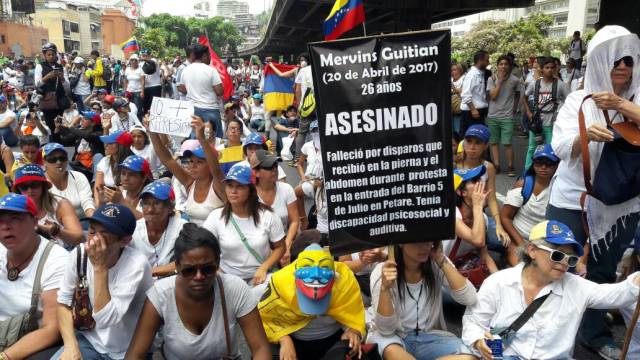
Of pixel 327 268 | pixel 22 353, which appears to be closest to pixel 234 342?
pixel 327 268

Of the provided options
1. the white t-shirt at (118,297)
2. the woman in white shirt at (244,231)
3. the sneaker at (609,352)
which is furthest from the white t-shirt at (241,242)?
the sneaker at (609,352)

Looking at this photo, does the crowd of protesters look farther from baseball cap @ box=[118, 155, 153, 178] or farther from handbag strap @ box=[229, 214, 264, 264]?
baseball cap @ box=[118, 155, 153, 178]

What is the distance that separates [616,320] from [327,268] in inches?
99.2

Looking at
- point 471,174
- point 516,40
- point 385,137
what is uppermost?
point 516,40

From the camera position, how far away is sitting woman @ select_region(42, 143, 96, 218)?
198 inches

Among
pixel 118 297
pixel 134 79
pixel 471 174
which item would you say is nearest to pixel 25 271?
pixel 118 297

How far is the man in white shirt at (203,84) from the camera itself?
773 cm

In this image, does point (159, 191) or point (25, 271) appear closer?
point (25, 271)

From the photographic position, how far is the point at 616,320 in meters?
4.09

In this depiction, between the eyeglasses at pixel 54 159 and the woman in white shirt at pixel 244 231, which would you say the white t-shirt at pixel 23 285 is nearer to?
the woman in white shirt at pixel 244 231

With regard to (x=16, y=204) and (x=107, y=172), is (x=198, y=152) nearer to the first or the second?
(x=107, y=172)

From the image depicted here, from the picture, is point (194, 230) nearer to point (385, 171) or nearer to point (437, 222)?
point (385, 171)

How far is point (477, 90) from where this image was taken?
27.9ft

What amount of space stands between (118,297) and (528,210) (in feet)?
11.2
